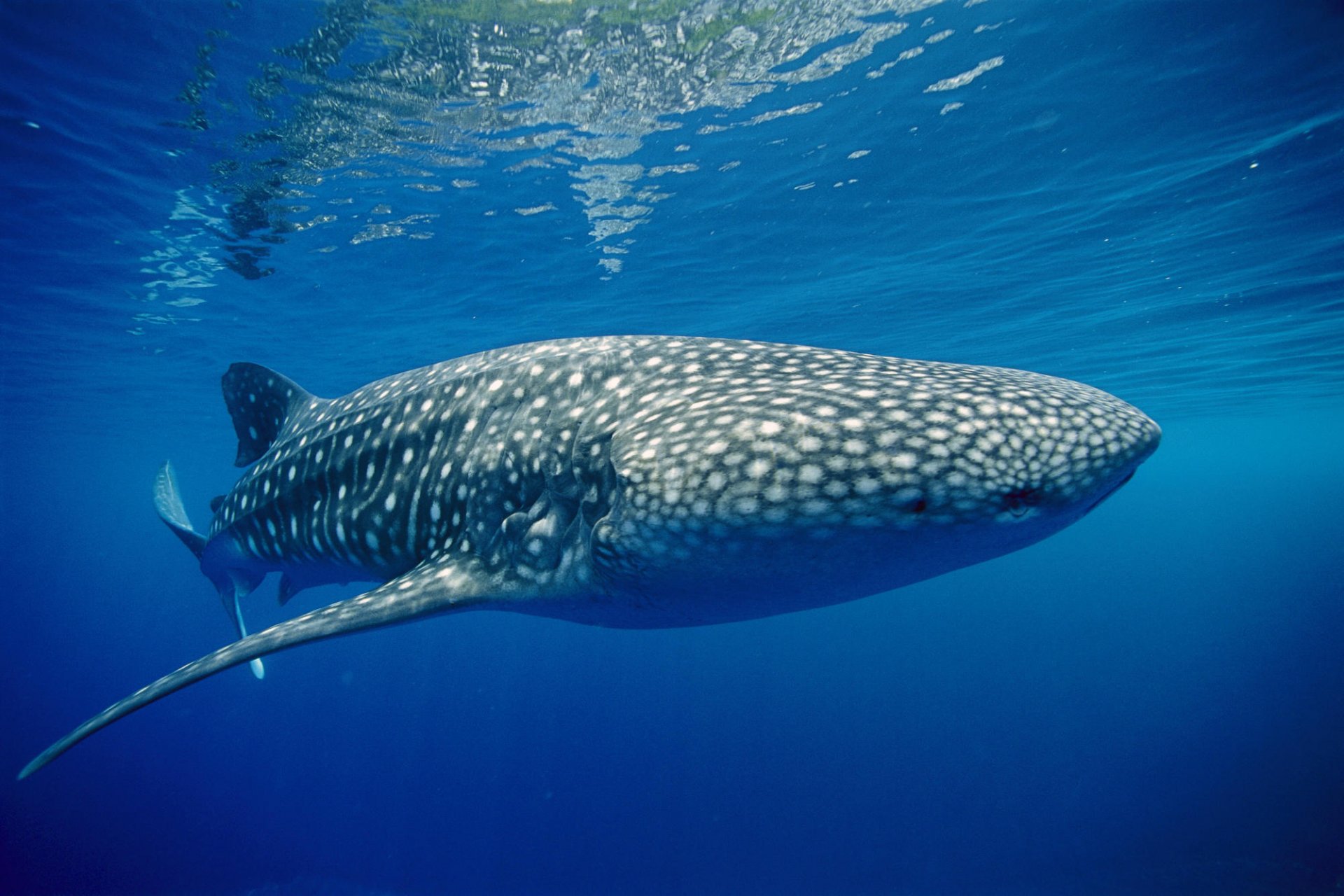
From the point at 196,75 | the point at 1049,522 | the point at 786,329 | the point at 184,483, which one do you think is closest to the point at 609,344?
the point at 1049,522

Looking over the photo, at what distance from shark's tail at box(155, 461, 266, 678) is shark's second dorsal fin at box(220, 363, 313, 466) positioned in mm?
1367

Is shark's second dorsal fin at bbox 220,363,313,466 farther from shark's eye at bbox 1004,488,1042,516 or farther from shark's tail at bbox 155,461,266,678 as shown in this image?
shark's eye at bbox 1004,488,1042,516

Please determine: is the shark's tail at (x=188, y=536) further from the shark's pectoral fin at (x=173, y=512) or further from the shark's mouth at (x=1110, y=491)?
the shark's mouth at (x=1110, y=491)

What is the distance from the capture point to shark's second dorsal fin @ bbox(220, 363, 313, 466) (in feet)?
19.8

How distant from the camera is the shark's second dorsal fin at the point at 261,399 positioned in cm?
603

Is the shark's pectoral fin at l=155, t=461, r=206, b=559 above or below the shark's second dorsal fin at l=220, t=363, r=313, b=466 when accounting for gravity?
below

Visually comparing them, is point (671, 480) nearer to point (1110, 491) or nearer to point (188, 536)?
point (1110, 491)

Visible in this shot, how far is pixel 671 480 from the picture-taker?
2.37m

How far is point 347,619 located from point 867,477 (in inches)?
98.1

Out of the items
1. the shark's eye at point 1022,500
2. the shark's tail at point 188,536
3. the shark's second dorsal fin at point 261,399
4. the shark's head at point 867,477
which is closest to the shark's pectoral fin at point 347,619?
the shark's head at point 867,477

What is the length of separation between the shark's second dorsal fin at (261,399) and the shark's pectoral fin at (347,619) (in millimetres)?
3539

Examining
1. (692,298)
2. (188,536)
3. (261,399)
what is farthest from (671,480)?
(692,298)

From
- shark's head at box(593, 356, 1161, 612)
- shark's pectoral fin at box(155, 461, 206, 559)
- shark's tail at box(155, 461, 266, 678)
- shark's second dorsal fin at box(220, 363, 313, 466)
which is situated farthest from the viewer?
shark's pectoral fin at box(155, 461, 206, 559)

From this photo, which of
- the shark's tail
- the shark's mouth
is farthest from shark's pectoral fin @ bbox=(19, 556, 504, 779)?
the shark's tail
